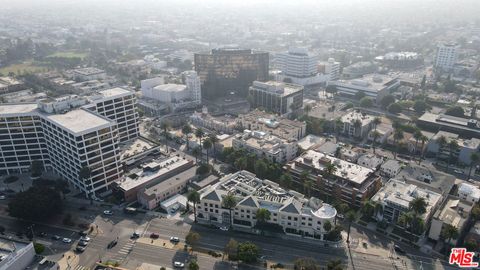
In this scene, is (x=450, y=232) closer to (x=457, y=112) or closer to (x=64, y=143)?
(x=457, y=112)

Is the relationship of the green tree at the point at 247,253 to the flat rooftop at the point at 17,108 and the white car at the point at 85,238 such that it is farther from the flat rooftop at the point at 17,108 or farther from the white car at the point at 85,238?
the flat rooftop at the point at 17,108

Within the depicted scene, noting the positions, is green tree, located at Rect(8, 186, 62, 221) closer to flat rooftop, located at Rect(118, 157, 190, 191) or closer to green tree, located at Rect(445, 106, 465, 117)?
flat rooftop, located at Rect(118, 157, 190, 191)

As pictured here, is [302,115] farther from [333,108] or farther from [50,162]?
[50,162]

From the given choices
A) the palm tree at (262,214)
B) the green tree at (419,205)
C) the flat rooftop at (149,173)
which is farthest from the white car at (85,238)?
the green tree at (419,205)

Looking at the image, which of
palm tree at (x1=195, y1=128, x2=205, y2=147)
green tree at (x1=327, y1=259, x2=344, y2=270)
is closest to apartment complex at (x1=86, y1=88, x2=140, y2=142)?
palm tree at (x1=195, y1=128, x2=205, y2=147)

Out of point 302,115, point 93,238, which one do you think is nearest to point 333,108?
point 302,115

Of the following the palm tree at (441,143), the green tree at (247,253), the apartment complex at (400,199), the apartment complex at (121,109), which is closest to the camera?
the green tree at (247,253)
